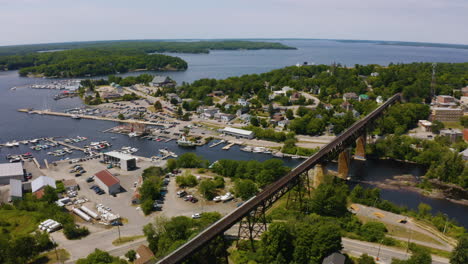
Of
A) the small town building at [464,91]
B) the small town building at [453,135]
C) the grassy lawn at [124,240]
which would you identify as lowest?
the grassy lawn at [124,240]

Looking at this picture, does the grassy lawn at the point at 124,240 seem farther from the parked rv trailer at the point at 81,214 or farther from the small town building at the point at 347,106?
the small town building at the point at 347,106

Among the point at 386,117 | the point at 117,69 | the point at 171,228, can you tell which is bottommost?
the point at 171,228

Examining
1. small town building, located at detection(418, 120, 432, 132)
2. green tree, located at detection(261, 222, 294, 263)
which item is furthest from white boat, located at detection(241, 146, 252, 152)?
small town building, located at detection(418, 120, 432, 132)

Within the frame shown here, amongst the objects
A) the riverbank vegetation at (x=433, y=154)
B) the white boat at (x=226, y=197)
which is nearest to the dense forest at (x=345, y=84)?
the riverbank vegetation at (x=433, y=154)

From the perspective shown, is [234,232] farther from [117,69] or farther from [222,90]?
[117,69]

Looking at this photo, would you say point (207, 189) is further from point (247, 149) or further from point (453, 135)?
point (453, 135)

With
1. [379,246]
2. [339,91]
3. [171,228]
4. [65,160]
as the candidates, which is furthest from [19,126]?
[339,91]

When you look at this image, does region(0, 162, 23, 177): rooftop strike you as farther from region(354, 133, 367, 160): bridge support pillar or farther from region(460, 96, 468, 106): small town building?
region(460, 96, 468, 106): small town building
